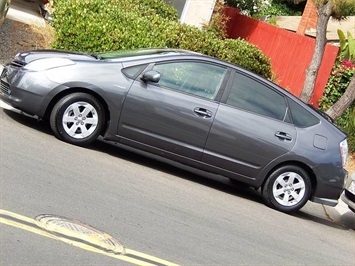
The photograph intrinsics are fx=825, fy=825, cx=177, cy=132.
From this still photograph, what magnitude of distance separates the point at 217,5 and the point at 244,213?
1163 cm

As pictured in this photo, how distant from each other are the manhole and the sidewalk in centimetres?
1102

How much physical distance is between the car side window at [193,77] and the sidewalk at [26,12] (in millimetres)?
7984

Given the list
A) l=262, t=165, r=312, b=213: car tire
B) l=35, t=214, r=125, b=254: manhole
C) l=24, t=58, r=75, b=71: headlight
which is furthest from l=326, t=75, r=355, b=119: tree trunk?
l=35, t=214, r=125, b=254: manhole

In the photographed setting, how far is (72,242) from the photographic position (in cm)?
686

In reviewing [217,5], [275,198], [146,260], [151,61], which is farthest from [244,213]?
[217,5]

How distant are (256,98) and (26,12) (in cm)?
1130

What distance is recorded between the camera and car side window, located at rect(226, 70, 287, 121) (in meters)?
10.5

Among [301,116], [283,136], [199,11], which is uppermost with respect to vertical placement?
[199,11]

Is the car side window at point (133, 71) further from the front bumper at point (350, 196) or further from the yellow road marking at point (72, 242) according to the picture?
the yellow road marking at point (72, 242)

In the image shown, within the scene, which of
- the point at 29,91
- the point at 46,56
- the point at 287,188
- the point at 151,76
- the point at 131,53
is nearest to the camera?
the point at 29,91

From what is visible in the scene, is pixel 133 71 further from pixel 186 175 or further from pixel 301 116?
pixel 301 116

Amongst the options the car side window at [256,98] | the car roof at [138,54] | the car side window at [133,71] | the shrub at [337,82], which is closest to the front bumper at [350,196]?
the car side window at [256,98]

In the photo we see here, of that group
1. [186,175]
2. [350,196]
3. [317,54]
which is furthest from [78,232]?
[317,54]

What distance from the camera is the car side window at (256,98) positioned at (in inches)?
413
